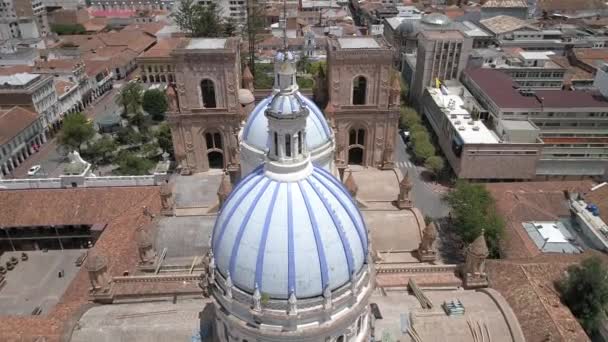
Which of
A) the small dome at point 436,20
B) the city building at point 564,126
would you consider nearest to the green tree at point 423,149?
the city building at point 564,126

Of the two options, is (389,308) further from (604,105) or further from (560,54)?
(560,54)

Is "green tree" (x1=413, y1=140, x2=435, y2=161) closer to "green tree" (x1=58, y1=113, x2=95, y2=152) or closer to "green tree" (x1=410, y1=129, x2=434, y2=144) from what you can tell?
"green tree" (x1=410, y1=129, x2=434, y2=144)

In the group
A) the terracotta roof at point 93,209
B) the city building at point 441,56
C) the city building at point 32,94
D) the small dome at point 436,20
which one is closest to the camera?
the terracotta roof at point 93,209

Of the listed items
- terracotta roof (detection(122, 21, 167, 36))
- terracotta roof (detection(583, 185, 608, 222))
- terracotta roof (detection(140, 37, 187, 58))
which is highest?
terracotta roof (detection(140, 37, 187, 58))

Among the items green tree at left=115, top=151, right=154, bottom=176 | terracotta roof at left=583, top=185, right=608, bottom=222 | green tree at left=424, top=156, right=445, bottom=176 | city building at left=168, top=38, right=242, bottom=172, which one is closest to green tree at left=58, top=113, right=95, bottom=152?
green tree at left=115, top=151, right=154, bottom=176

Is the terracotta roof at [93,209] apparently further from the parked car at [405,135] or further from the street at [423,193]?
the parked car at [405,135]

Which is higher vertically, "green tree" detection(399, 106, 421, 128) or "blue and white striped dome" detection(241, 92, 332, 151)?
"blue and white striped dome" detection(241, 92, 332, 151)
